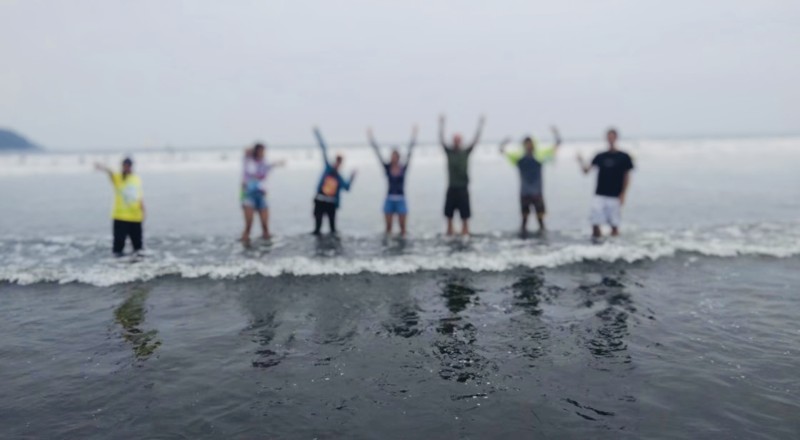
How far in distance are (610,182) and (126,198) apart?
9.87 m

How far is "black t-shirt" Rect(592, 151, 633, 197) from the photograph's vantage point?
10.7 meters

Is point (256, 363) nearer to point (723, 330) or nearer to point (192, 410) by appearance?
point (192, 410)

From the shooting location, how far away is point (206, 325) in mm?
6023

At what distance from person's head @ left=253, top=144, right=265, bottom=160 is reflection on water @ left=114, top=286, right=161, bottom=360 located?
179 inches

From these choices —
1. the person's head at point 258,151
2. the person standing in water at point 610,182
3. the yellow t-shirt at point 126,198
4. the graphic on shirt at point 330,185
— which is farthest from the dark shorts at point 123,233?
the person standing in water at point 610,182

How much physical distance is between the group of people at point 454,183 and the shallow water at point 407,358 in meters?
3.26

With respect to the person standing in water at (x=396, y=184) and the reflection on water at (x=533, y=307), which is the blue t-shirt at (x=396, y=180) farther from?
the reflection on water at (x=533, y=307)

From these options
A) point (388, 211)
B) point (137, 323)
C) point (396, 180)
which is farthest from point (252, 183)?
point (137, 323)

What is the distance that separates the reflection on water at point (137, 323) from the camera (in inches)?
209

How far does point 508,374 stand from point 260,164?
28.2 ft

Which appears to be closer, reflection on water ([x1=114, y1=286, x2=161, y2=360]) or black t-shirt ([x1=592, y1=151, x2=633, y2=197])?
reflection on water ([x1=114, y1=286, x2=161, y2=360])

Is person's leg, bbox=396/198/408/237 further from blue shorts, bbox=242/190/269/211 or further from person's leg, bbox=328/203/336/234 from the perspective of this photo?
blue shorts, bbox=242/190/269/211

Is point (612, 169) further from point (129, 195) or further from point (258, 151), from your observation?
point (129, 195)

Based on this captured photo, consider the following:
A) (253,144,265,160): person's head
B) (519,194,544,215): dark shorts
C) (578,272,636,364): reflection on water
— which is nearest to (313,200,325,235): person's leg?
(253,144,265,160): person's head
